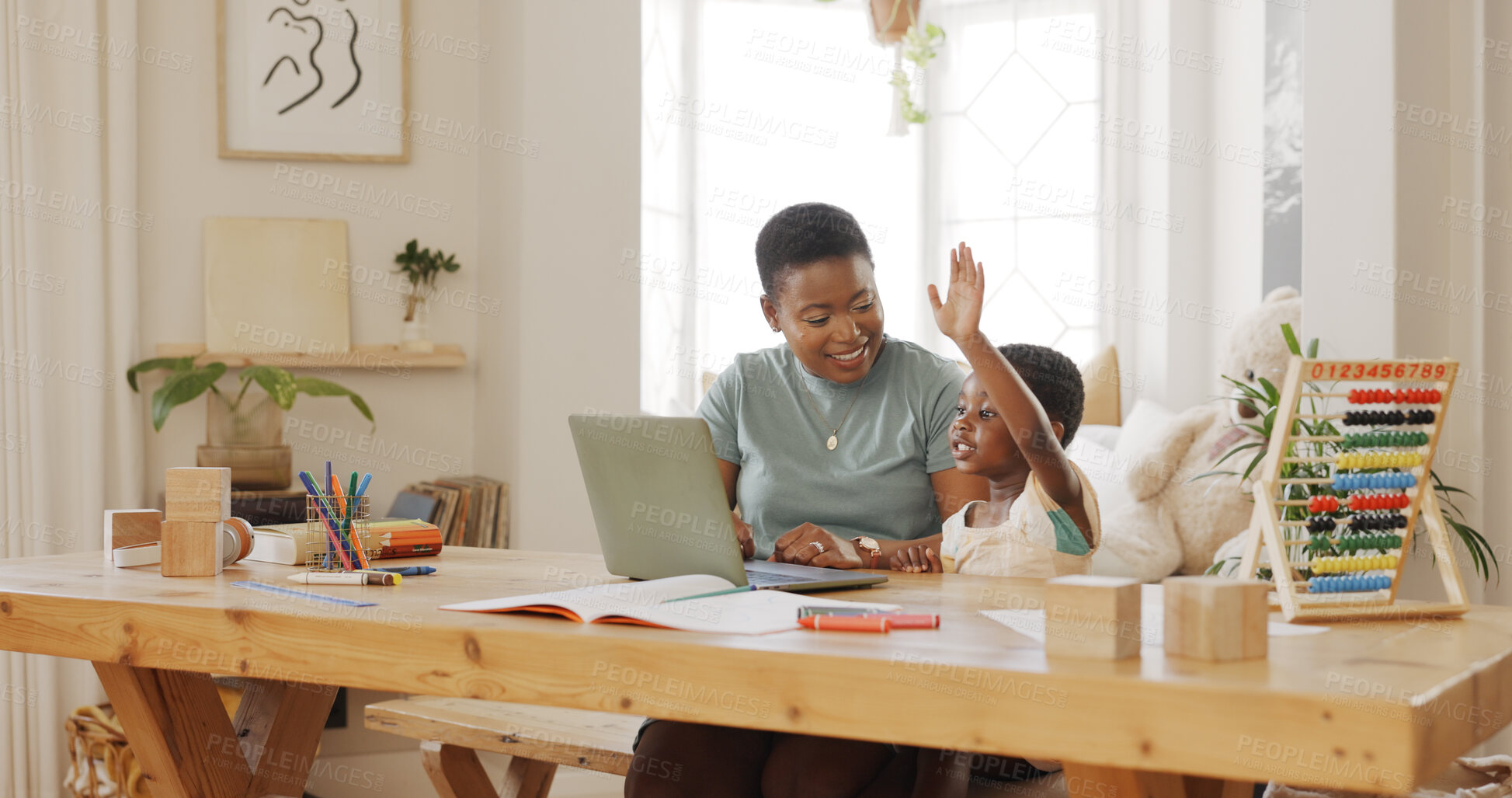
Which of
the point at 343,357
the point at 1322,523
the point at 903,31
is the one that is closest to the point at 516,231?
the point at 343,357

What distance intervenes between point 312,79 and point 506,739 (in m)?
1.92

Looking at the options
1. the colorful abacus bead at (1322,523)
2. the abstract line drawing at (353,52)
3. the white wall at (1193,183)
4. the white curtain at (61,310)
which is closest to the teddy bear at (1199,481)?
the white wall at (1193,183)

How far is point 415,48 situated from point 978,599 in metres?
2.40

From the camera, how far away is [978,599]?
1225mm

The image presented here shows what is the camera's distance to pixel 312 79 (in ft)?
9.64

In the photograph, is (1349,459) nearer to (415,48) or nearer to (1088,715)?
(1088,715)

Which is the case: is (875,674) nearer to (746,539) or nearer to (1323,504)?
(1323,504)

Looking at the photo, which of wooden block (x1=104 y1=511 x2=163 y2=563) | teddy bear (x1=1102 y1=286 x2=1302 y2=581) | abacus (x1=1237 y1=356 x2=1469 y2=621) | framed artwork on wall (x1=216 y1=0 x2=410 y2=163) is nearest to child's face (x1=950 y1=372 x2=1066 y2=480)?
abacus (x1=1237 y1=356 x2=1469 y2=621)

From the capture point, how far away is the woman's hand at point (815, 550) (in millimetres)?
1545

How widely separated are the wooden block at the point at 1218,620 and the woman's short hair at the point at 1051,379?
1.02m

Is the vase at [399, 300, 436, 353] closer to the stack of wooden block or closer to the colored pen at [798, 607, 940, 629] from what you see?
the stack of wooden block

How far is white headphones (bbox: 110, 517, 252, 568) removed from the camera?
57.6 inches

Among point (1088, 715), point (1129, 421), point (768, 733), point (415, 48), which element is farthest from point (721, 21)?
point (1088, 715)

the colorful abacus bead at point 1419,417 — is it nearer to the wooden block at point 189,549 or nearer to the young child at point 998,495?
the young child at point 998,495
